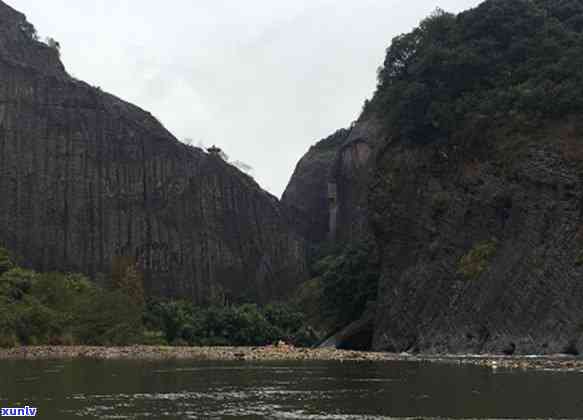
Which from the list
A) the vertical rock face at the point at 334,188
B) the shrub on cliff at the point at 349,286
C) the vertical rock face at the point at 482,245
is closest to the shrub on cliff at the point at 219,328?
the shrub on cliff at the point at 349,286

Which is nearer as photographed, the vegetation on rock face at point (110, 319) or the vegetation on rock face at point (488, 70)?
the vegetation on rock face at point (110, 319)

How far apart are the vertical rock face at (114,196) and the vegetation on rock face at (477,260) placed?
40099 millimetres

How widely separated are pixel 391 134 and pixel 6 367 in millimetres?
34189

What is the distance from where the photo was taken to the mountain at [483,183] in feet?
147

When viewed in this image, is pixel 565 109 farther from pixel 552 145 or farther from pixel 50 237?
pixel 50 237

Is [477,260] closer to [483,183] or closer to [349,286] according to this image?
[483,183]

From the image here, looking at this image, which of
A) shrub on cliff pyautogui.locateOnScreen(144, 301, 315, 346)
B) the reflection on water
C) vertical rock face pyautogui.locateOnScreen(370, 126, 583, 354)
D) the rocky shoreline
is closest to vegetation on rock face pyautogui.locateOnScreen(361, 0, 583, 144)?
vertical rock face pyautogui.locateOnScreen(370, 126, 583, 354)

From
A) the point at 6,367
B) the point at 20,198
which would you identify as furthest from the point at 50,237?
the point at 6,367

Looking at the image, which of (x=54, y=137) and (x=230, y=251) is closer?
(x=54, y=137)

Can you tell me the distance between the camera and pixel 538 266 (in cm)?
4481

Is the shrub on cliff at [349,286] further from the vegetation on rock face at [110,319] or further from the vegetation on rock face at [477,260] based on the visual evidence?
the vegetation on rock face at [477,260]

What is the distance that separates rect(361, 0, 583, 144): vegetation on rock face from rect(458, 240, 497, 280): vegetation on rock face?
773 centimetres

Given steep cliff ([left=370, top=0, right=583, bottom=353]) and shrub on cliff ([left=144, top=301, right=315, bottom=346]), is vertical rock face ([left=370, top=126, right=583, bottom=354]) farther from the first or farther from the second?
shrub on cliff ([left=144, top=301, right=315, bottom=346])

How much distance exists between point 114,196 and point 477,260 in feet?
146
